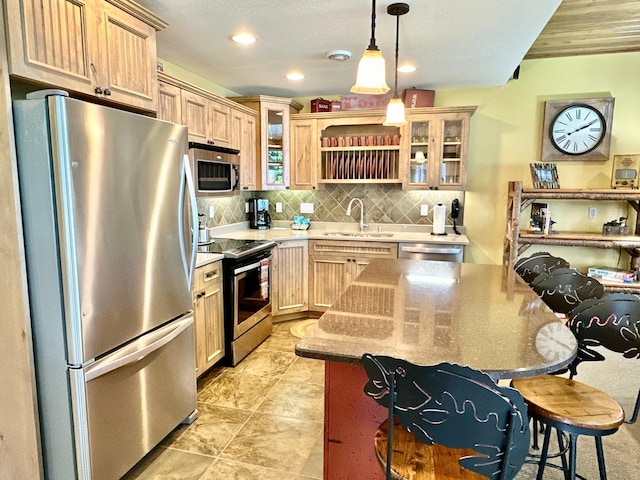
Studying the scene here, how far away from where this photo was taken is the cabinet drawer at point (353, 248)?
13.0 feet

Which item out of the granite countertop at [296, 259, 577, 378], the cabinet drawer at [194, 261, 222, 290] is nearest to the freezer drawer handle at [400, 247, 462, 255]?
the granite countertop at [296, 259, 577, 378]

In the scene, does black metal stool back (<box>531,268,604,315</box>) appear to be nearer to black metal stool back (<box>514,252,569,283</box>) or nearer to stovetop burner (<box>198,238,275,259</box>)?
black metal stool back (<box>514,252,569,283</box>)

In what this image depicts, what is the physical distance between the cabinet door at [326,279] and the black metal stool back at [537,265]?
1.71m

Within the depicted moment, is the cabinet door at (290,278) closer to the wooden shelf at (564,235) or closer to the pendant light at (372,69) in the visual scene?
the wooden shelf at (564,235)

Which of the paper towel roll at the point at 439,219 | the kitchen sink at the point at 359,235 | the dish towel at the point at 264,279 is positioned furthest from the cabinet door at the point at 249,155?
the paper towel roll at the point at 439,219

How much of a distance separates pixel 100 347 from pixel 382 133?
11.2ft

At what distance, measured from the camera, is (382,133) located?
429cm

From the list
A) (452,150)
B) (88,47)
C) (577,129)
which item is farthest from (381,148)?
(88,47)

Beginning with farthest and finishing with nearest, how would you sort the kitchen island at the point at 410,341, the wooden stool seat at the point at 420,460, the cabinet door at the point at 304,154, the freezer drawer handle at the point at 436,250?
the cabinet door at the point at 304,154
the freezer drawer handle at the point at 436,250
the kitchen island at the point at 410,341
the wooden stool seat at the point at 420,460

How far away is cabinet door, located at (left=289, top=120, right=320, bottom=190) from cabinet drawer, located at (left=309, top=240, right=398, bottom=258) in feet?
2.20

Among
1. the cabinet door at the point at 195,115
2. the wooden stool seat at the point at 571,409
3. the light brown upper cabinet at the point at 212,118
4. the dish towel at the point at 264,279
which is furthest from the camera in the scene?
the dish towel at the point at 264,279

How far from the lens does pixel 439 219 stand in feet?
13.6

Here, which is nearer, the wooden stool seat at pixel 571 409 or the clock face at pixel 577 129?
the wooden stool seat at pixel 571 409

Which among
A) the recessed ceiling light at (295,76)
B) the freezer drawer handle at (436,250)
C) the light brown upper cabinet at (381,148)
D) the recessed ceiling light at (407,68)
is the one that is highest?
the recessed ceiling light at (295,76)
